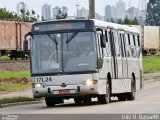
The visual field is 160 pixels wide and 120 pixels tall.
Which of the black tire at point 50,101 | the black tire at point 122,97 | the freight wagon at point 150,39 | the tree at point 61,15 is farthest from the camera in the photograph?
the tree at point 61,15

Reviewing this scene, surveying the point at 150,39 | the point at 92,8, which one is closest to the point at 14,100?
the point at 92,8

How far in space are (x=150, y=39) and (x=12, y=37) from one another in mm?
29924

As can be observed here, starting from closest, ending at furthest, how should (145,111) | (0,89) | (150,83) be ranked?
(145,111)
(0,89)
(150,83)

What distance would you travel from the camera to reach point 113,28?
2692cm

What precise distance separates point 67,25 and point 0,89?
33.5ft

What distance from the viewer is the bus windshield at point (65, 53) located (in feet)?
78.8

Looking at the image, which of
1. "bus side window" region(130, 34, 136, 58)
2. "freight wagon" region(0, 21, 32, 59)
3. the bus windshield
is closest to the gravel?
"freight wagon" region(0, 21, 32, 59)

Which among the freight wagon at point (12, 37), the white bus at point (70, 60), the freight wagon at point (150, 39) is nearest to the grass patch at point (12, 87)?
the white bus at point (70, 60)

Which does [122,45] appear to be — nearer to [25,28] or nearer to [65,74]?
[65,74]

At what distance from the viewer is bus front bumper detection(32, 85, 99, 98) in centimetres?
2372

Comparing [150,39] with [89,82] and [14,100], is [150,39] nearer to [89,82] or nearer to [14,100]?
[14,100]

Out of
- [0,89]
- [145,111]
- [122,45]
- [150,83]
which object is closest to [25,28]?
[150,83]

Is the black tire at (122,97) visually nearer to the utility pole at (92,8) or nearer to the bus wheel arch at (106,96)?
the bus wheel arch at (106,96)

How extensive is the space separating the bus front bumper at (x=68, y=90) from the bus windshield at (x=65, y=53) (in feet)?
1.84
